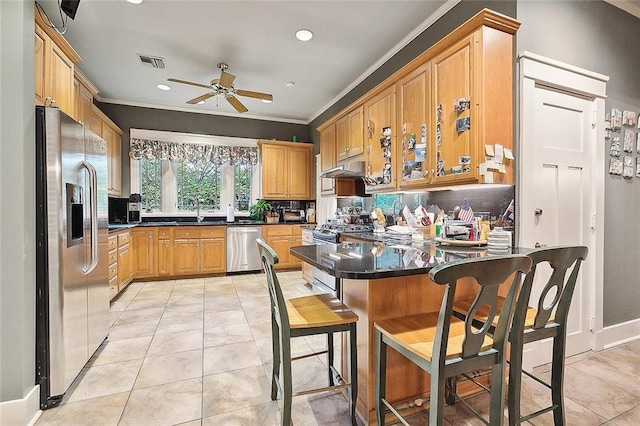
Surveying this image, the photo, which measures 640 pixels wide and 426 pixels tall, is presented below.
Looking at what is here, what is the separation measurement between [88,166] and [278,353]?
75.2 inches

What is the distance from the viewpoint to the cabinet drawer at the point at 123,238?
161 inches

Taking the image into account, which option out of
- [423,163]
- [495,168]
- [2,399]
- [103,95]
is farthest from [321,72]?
[2,399]

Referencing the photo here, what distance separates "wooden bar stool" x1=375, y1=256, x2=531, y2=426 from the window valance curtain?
5.09 metres

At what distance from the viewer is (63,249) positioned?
1881 millimetres

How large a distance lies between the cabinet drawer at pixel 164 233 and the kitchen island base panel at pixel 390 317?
4194 millimetres

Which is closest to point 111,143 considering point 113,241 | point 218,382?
point 113,241

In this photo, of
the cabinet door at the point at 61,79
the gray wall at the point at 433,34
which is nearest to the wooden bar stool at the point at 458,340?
the gray wall at the point at 433,34

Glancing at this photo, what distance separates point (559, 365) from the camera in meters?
1.52

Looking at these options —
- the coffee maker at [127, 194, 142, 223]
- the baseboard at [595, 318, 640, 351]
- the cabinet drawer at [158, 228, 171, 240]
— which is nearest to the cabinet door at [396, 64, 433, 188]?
the baseboard at [595, 318, 640, 351]

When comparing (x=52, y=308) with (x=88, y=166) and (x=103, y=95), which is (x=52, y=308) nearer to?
(x=88, y=166)

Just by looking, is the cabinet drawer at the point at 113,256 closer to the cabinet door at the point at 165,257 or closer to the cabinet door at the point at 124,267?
the cabinet door at the point at 124,267

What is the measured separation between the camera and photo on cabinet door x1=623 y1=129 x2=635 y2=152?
2697 millimetres

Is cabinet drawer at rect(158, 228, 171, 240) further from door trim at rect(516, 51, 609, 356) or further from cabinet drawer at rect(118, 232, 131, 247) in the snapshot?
door trim at rect(516, 51, 609, 356)

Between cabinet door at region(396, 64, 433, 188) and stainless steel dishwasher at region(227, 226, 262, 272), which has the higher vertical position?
cabinet door at region(396, 64, 433, 188)
